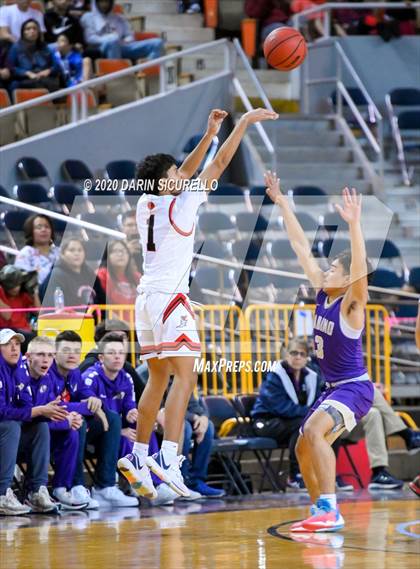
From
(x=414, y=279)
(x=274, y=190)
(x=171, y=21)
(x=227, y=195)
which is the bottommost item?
(x=414, y=279)

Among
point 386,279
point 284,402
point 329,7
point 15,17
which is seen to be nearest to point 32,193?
point 284,402

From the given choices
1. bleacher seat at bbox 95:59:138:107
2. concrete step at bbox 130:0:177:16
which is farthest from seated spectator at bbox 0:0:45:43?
concrete step at bbox 130:0:177:16

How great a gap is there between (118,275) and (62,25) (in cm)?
783

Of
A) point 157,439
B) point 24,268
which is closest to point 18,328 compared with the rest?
point 24,268

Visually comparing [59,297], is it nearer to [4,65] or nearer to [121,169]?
[121,169]

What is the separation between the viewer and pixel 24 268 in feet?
40.5

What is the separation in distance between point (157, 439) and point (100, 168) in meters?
5.65

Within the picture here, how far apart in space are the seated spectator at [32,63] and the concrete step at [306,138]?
3.08 metres

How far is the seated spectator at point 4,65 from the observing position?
17336 millimetres

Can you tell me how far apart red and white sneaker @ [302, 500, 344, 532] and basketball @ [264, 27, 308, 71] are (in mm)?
3130

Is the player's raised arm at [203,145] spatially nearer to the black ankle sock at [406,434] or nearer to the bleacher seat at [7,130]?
the black ankle sock at [406,434]

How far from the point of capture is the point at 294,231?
9.52 metres

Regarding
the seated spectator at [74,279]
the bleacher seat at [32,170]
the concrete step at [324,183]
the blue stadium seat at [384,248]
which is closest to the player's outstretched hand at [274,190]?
the seated spectator at [74,279]

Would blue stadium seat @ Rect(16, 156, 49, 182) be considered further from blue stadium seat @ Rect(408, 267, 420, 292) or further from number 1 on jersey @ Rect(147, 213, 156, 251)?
number 1 on jersey @ Rect(147, 213, 156, 251)
